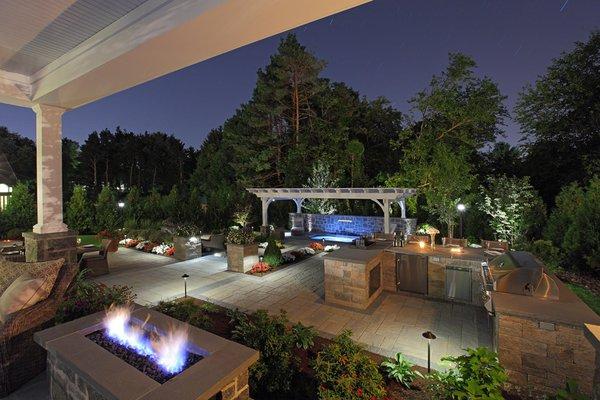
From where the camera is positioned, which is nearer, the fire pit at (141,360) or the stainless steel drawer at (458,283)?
the fire pit at (141,360)

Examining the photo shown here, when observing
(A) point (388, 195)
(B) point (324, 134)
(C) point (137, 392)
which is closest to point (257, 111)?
(B) point (324, 134)

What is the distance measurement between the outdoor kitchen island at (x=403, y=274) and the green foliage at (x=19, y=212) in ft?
48.7

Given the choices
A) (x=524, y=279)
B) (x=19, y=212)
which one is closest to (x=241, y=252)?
(x=524, y=279)

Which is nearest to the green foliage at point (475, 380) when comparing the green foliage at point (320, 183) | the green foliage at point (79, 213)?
the green foliage at point (320, 183)

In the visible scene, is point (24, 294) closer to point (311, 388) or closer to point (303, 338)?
point (303, 338)

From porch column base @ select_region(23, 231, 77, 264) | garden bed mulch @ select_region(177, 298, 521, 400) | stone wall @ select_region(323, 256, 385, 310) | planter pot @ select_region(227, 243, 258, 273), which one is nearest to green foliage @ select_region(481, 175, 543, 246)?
stone wall @ select_region(323, 256, 385, 310)

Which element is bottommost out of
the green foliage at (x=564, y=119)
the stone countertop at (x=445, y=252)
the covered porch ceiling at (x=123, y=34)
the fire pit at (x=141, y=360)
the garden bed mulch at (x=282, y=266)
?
the garden bed mulch at (x=282, y=266)

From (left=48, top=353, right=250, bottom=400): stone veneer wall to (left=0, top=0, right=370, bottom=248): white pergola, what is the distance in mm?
2939

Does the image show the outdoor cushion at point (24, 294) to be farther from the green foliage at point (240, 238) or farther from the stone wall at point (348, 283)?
the green foliage at point (240, 238)

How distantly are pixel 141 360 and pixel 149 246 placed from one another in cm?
1004

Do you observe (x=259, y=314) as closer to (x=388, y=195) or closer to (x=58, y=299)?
(x=58, y=299)

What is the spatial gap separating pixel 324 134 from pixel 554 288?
17.7 m

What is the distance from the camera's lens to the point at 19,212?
42.9 ft

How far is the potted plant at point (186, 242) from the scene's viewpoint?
32.4 ft
